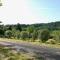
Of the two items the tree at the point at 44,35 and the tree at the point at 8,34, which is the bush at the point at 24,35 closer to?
the tree at the point at 44,35

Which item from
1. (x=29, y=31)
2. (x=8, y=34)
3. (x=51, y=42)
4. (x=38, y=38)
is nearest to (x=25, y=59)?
(x=51, y=42)

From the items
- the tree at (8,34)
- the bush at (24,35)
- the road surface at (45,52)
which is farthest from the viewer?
the tree at (8,34)

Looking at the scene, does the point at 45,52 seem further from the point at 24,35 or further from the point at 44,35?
the point at 24,35

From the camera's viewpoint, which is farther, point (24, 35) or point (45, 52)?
point (24, 35)

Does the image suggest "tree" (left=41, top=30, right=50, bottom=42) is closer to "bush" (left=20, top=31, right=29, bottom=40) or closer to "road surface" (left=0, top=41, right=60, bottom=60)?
"bush" (left=20, top=31, right=29, bottom=40)

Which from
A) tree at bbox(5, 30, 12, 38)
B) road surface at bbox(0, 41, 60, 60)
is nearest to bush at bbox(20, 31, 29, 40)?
tree at bbox(5, 30, 12, 38)

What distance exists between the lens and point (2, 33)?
11300 centimetres

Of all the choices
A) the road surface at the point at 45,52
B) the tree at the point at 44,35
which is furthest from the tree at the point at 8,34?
the road surface at the point at 45,52

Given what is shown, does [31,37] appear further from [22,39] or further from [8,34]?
[8,34]

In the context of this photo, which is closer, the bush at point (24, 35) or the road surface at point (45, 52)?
the road surface at point (45, 52)

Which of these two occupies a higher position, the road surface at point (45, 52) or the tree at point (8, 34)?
the tree at point (8, 34)

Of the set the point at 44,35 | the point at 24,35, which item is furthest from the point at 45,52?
the point at 24,35

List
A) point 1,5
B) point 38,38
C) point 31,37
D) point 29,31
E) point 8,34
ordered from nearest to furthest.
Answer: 1. point 1,5
2. point 38,38
3. point 31,37
4. point 29,31
5. point 8,34

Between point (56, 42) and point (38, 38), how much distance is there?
9.75 metres
